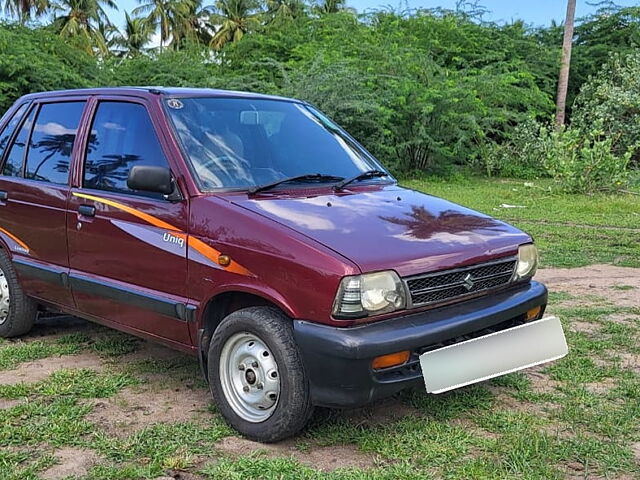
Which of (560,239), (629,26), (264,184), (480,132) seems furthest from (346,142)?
(629,26)

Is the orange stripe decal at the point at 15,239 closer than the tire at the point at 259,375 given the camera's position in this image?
No

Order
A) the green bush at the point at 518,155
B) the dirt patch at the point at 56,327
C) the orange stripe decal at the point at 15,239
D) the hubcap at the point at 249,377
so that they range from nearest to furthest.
→ 1. the hubcap at the point at 249,377
2. the orange stripe decal at the point at 15,239
3. the dirt patch at the point at 56,327
4. the green bush at the point at 518,155

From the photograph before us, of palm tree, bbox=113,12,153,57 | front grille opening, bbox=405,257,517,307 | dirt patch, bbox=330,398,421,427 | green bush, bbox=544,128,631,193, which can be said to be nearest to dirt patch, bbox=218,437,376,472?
dirt patch, bbox=330,398,421,427

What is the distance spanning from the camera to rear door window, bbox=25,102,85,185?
4414mm

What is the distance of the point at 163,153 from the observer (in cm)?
375

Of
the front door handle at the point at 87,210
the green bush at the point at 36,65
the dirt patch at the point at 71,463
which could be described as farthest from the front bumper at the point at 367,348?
the green bush at the point at 36,65

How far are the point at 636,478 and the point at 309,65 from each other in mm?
17383

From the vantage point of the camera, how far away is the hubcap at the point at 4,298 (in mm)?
4914

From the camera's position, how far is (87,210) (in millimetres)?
4078

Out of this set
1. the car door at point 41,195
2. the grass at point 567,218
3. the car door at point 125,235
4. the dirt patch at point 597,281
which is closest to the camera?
the car door at point 125,235

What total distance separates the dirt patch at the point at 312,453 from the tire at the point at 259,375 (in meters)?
0.05

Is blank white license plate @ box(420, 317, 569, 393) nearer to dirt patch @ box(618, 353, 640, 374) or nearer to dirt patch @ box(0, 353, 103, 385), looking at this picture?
dirt patch @ box(618, 353, 640, 374)

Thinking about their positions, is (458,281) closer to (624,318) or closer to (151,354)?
(151,354)

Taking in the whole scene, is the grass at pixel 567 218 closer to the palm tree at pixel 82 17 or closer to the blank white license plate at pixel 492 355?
the blank white license plate at pixel 492 355
